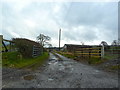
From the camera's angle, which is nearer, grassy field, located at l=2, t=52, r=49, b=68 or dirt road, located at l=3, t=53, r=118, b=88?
dirt road, located at l=3, t=53, r=118, b=88

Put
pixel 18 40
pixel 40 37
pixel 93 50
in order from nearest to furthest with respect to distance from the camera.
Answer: pixel 18 40 < pixel 93 50 < pixel 40 37

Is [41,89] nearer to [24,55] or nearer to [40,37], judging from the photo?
[24,55]

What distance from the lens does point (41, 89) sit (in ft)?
10.6

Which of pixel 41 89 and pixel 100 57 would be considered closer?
pixel 41 89

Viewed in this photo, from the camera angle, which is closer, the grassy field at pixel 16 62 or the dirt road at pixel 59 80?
the dirt road at pixel 59 80

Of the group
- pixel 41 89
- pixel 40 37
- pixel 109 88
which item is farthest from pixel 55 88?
pixel 40 37

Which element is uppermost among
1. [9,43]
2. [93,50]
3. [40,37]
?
[40,37]

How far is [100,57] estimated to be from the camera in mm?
11344

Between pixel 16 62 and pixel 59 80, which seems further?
pixel 16 62

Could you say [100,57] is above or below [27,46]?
below

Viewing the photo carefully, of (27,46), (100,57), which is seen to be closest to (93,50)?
(100,57)

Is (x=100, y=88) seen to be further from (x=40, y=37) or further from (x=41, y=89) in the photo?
(x=40, y=37)

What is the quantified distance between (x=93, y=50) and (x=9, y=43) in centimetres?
1274

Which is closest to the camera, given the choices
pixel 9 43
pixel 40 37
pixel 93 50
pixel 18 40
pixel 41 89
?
pixel 41 89
